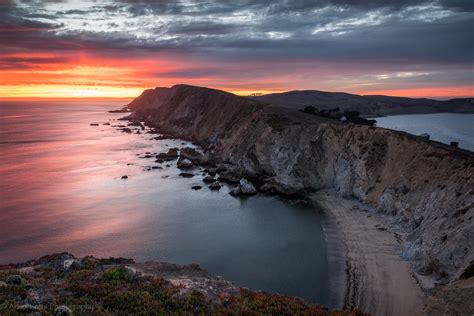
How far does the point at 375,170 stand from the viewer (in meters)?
55.2

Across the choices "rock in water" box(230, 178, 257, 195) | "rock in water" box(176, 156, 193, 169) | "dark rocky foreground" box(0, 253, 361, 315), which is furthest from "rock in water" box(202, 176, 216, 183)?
"dark rocky foreground" box(0, 253, 361, 315)

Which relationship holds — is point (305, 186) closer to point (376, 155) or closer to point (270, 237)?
point (376, 155)

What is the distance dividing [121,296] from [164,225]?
26397 mm

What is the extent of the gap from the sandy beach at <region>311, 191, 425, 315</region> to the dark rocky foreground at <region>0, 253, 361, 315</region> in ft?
24.2

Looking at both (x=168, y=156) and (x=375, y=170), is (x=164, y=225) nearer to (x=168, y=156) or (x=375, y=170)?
(x=375, y=170)

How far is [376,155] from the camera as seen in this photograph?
5684 centimetres

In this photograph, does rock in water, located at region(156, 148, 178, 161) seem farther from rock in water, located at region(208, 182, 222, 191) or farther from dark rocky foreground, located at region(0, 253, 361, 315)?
dark rocky foreground, located at region(0, 253, 361, 315)

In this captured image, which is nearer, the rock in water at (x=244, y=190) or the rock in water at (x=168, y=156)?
the rock in water at (x=244, y=190)

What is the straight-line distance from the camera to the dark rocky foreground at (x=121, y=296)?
2056 centimetres

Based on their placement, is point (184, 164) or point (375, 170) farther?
point (184, 164)

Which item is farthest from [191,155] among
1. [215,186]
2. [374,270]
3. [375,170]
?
[374,270]

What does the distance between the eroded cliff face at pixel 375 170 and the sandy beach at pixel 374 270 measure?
196 centimetres

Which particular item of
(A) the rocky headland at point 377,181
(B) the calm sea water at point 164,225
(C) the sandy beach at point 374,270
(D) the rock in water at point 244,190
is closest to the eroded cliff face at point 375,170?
(A) the rocky headland at point 377,181

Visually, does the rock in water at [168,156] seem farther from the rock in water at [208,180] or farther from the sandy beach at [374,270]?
the sandy beach at [374,270]
